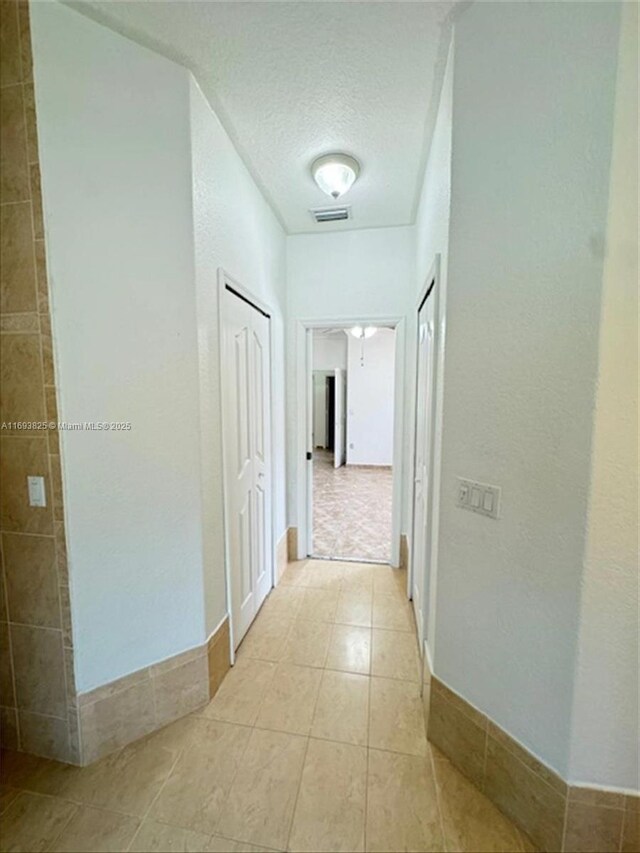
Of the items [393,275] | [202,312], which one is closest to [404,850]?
[202,312]

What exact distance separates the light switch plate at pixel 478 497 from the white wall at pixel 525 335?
0.03 m

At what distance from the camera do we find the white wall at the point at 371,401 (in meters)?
6.86

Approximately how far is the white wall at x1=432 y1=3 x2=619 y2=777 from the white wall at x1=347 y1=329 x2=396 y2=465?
18.2ft

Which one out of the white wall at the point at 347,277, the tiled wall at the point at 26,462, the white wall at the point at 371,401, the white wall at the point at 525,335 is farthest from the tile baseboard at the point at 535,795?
the white wall at the point at 371,401

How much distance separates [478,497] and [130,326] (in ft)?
4.91

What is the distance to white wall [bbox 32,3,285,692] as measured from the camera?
1302 millimetres

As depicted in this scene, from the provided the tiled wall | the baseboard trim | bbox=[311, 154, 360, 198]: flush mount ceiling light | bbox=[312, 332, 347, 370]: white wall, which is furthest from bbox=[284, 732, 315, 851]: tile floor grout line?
bbox=[312, 332, 347, 370]: white wall

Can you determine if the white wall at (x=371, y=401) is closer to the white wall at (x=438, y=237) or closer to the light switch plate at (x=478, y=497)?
the white wall at (x=438, y=237)

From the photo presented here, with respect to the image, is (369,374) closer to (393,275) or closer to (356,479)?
(356,479)

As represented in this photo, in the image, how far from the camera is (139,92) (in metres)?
1.42

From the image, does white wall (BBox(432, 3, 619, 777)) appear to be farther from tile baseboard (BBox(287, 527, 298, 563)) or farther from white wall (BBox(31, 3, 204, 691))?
tile baseboard (BBox(287, 527, 298, 563))

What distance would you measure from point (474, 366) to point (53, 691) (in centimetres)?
207

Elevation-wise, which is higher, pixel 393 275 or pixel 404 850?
pixel 393 275

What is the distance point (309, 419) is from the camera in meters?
3.24
